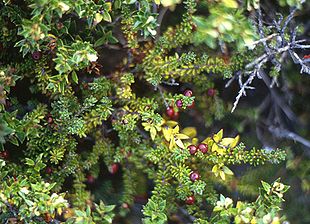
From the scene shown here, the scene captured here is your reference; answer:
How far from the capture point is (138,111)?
1.49 m

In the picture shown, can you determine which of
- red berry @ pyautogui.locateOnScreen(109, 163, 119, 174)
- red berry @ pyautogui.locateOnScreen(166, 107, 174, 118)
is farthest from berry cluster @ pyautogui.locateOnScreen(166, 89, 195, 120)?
red berry @ pyautogui.locateOnScreen(109, 163, 119, 174)

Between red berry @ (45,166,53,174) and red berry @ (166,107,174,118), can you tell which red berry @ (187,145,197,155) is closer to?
red berry @ (166,107,174,118)

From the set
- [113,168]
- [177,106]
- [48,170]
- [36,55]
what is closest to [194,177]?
[177,106]

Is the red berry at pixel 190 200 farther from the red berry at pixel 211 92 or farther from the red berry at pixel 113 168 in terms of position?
the red berry at pixel 211 92

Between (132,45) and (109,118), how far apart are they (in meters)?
0.29

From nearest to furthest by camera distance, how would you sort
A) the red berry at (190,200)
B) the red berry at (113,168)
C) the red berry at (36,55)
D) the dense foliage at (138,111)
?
the dense foliage at (138,111), the red berry at (36,55), the red berry at (190,200), the red berry at (113,168)

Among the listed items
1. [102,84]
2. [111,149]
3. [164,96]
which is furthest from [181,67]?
[111,149]

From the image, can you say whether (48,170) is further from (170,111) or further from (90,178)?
(170,111)

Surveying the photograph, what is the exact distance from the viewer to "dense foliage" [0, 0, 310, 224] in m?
1.26

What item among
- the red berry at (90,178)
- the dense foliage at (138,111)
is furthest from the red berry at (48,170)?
the red berry at (90,178)

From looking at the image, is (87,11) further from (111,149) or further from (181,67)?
A: (111,149)

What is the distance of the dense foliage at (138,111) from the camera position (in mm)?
1259

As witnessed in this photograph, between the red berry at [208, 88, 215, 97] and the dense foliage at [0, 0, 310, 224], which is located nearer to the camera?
the dense foliage at [0, 0, 310, 224]

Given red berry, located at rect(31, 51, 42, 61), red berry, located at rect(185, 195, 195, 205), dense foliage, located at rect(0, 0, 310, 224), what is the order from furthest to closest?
red berry, located at rect(185, 195, 195, 205), red berry, located at rect(31, 51, 42, 61), dense foliage, located at rect(0, 0, 310, 224)
